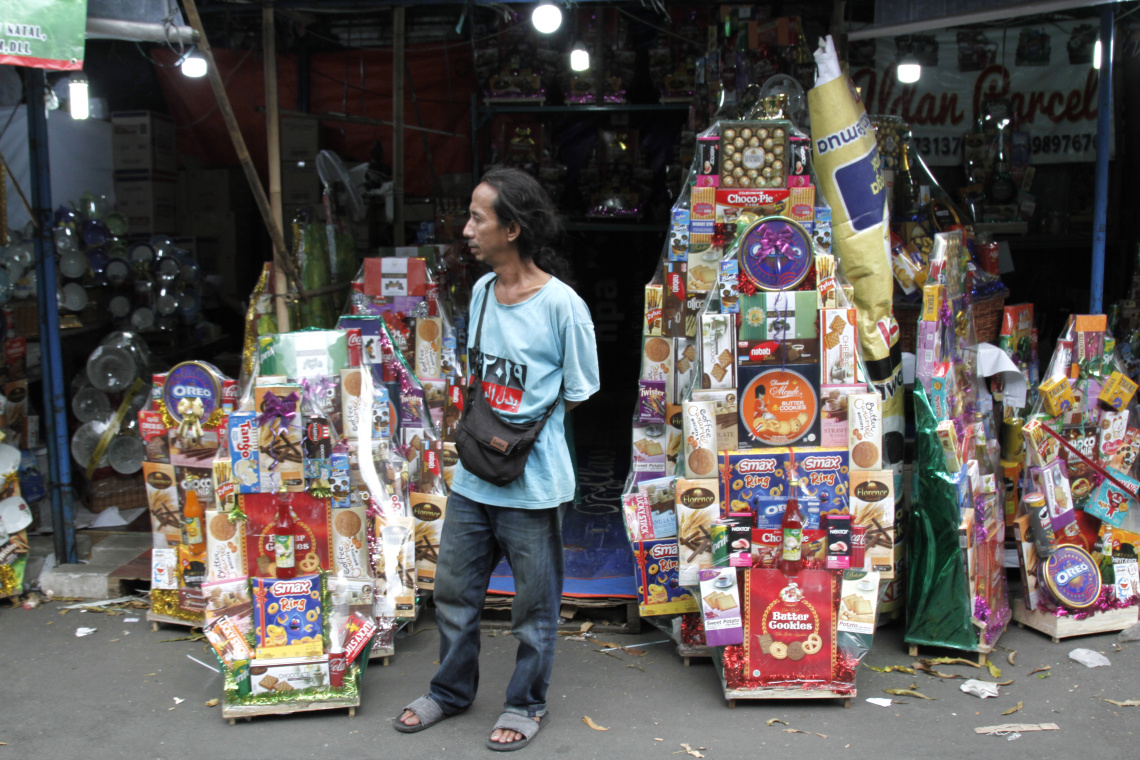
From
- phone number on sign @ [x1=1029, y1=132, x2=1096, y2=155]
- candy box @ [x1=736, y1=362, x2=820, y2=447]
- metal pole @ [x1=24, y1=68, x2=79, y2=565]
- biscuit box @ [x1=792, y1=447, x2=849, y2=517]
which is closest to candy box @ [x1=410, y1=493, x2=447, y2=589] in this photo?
candy box @ [x1=736, y1=362, x2=820, y2=447]

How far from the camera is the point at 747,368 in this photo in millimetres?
3500

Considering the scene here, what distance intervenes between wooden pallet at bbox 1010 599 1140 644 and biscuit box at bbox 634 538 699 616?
58.4 inches

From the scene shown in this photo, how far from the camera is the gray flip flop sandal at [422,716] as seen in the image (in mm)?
3193

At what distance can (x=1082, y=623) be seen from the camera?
153 inches

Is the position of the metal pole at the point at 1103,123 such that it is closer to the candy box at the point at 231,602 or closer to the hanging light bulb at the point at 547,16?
the hanging light bulb at the point at 547,16

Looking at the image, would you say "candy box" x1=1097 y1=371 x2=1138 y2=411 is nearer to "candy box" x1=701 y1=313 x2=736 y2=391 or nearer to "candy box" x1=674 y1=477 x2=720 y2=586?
"candy box" x1=701 y1=313 x2=736 y2=391

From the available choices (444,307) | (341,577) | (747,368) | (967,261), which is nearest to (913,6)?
(967,261)

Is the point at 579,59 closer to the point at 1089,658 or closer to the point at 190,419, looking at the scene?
the point at 190,419

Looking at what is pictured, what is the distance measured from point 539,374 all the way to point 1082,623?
2.56m

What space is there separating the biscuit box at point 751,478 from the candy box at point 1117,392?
5.56 feet

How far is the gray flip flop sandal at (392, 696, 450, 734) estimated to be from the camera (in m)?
3.19

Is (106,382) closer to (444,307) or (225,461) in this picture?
(444,307)

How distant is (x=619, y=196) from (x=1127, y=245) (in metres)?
3.82

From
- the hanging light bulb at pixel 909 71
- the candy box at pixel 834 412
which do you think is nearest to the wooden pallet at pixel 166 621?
the candy box at pixel 834 412
